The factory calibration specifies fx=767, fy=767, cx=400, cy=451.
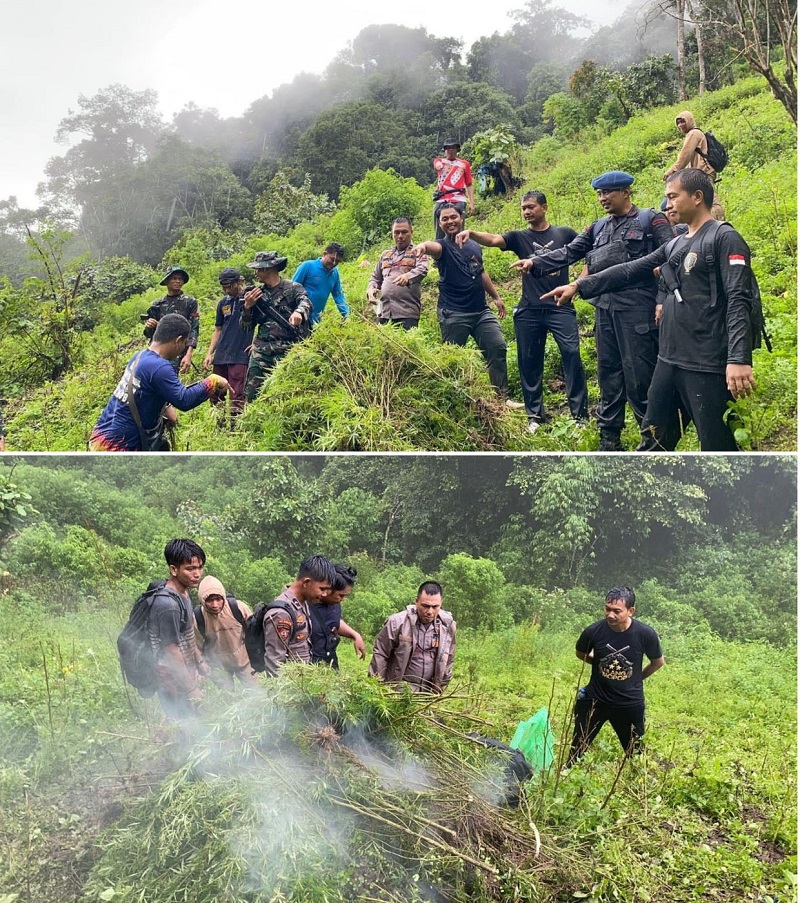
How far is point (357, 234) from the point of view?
6.40 metres

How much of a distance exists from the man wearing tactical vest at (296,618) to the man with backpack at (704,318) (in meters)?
1.91

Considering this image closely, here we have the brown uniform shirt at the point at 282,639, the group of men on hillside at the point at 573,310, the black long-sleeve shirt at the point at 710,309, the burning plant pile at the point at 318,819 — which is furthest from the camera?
the brown uniform shirt at the point at 282,639

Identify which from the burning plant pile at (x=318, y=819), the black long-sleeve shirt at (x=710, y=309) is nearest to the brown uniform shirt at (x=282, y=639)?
the burning plant pile at (x=318, y=819)

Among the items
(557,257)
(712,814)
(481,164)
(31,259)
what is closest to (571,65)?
(481,164)

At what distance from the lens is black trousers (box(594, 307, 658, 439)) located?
4203 mm

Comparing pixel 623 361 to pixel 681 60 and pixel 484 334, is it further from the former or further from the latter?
pixel 681 60

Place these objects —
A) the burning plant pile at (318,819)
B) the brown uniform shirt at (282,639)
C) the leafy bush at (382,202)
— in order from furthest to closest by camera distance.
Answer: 1. the leafy bush at (382,202)
2. the brown uniform shirt at (282,639)
3. the burning plant pile at (318,819)

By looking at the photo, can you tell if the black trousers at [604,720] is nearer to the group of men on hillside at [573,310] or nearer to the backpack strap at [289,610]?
the group of men on hillside at [573,310]

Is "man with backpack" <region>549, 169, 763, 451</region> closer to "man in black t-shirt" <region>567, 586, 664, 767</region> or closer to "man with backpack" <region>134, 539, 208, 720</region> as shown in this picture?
"man in black t-shirt" <region>567, 586, 664, 767</region>

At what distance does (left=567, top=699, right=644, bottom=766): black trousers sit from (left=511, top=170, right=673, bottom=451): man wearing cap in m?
1.53

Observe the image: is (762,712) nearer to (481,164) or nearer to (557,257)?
(557,257)

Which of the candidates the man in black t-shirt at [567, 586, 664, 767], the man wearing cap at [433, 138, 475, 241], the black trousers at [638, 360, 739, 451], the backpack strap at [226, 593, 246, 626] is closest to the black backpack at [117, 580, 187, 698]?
the backpack strap at [226, 593, 246, 626]

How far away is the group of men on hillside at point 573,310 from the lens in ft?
11.9

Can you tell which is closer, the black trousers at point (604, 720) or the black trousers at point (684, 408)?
the black trousers at point (684, 408)
